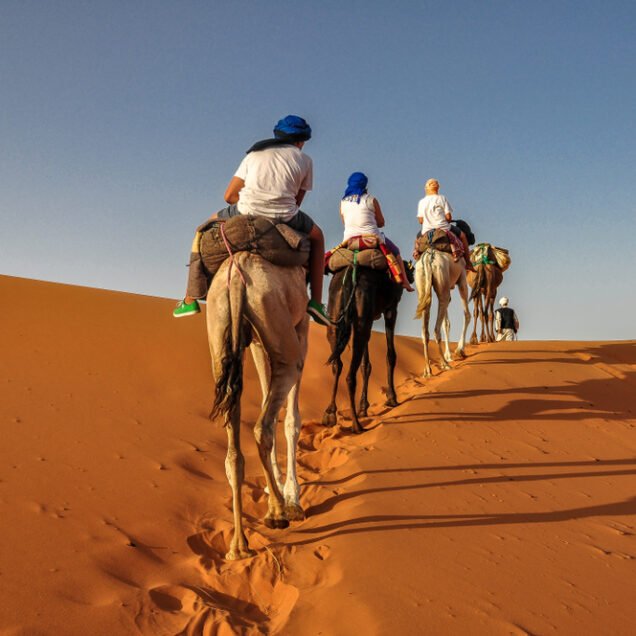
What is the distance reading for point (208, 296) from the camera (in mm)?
5117

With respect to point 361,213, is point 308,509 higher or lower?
lower

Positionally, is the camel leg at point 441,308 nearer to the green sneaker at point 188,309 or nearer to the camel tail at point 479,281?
the camel tail at point 479,281

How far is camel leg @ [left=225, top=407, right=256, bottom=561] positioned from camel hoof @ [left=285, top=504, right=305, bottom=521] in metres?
0.64

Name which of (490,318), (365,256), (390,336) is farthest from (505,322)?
(365,256)

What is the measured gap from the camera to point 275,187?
533cm

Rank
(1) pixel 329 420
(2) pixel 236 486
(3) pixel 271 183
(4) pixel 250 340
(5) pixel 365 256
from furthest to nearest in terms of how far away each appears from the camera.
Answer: (5) pixel 365 256
(1) pixel 329 420
(3) pixel 271 183
(4) pixel 250 340
(2) pixel 236 486

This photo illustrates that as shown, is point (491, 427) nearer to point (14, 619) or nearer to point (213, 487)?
point (213, 487)

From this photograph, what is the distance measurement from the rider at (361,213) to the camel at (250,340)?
4.16m

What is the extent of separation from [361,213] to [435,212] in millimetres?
3632

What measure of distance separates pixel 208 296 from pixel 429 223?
8.38m

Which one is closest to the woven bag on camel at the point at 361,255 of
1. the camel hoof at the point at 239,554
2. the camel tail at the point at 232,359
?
the camel tail at the point at 232,359

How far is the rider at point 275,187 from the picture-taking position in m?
5.32

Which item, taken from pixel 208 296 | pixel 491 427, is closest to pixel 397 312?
pixel 491 427

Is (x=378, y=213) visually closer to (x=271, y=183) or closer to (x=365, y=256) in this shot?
(x=365, y=256)
